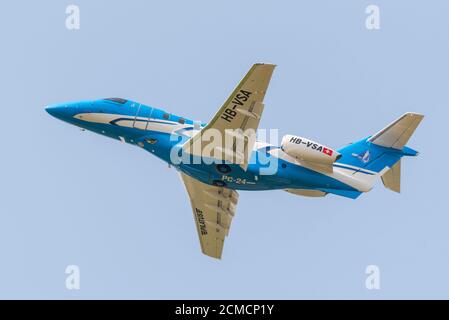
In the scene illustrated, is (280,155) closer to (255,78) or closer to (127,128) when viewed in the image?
(255,78)

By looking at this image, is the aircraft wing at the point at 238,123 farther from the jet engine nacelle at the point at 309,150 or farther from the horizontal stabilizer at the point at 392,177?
the horizontal stabilizer at the point at 392,177

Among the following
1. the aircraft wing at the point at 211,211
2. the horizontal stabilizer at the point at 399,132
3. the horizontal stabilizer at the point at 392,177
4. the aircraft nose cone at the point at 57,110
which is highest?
the aircraft nose cone at the point at 57,110

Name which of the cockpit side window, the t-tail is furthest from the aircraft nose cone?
the t-tail

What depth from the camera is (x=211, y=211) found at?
47.0 metres

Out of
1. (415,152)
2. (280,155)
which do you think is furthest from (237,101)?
(415,152)

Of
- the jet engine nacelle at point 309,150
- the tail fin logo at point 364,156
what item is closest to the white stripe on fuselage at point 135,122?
the jet engine nacelle at point 309,150

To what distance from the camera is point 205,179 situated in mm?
43438

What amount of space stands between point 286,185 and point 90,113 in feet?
36.9

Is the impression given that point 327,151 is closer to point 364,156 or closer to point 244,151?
point 364,156

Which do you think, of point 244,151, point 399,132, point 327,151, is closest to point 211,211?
point 244,151

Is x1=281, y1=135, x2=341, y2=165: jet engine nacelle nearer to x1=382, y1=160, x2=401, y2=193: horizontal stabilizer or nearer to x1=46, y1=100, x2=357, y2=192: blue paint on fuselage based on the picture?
x1=46, y1=100, x2=357, y2=192: blue paint on fuselage

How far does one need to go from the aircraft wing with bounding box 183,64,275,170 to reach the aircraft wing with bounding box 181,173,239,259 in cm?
472

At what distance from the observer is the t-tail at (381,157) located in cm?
4312

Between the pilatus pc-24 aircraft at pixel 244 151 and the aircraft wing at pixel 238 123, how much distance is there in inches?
2.0
